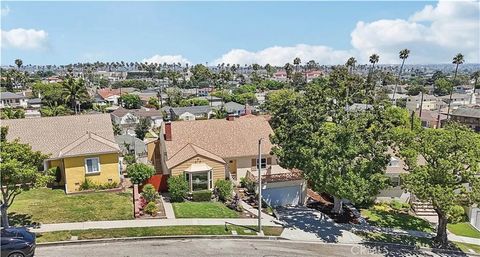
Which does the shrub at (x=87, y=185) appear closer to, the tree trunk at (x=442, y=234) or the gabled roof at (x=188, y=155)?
the gabled roof at (x=188, y=155)

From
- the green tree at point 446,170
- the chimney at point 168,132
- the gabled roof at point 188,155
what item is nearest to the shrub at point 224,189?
the gabled roof at point 188,155

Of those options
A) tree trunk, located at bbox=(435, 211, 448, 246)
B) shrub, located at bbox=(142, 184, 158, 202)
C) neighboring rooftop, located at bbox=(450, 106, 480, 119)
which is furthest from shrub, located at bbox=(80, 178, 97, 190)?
neighboring rooftop, located at bbox=(450, 106, 480, 119)

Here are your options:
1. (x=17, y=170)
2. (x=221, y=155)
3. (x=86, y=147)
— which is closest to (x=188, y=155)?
(x=221, y=155)

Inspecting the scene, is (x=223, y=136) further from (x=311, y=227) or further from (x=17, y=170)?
(x=17, y=170)

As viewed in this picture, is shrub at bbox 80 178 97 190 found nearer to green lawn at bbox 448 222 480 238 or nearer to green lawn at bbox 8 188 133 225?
green lawn at bbox 8 188 133 225

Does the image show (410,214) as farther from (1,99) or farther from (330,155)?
(1,99)

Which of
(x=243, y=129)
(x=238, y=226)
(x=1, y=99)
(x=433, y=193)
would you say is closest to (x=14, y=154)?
(x=238, y=226)
